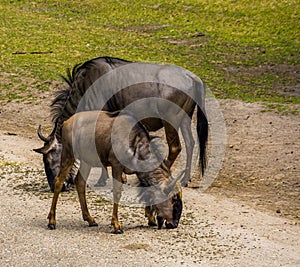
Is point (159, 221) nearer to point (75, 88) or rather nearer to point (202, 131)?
point (202, 131)

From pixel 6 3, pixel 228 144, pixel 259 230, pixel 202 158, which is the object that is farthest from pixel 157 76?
pixel 6 3

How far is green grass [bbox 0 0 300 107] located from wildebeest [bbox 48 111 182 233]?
787 centimetres

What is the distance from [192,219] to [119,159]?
146 centimetres

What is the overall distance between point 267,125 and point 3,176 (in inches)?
219

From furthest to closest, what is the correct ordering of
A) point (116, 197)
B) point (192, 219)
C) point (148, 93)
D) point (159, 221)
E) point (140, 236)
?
point (148, 93) → point (192, 219) → point (159, 221) → point (116, 197) → point (140, 236)

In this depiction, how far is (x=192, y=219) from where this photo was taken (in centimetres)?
1006

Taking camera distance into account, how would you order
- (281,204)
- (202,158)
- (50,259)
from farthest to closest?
(202,158)
(281,204)
(50,259)

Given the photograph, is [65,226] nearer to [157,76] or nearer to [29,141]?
[157,76]

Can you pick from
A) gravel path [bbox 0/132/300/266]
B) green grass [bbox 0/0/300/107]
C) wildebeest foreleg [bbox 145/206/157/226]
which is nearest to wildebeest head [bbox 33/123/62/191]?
gravel path [bbox 0/132/300/266]

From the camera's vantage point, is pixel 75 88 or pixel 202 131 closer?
pixel 75 88

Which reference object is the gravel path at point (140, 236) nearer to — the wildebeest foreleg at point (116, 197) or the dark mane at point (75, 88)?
the wildebeest foreleg at point (116, 197)

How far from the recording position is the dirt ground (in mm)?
8594

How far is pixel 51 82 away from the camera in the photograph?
1856cm

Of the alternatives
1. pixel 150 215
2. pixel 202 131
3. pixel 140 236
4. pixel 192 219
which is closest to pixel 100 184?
pixel 202 131
